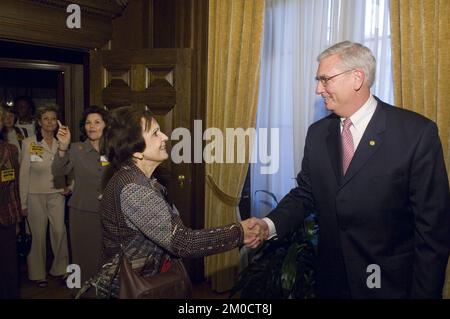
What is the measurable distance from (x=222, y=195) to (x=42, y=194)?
5.50 feet

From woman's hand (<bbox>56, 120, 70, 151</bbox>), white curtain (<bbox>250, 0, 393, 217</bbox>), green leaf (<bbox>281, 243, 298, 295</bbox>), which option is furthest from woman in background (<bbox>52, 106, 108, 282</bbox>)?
green leaf (<bbox>281, 243, 298, 295</bbox>)

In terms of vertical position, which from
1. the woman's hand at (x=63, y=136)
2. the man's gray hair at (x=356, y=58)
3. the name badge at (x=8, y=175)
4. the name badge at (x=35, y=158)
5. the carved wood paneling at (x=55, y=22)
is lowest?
the name badge at (x=8, y=175)

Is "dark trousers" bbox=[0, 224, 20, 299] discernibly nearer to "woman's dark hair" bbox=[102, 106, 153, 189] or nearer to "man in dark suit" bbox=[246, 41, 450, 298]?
"woman's dark hair" bbox=[102, 106, 153, 189]

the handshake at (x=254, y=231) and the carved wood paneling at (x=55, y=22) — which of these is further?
the carved wood paneling at (x=55, y=22)

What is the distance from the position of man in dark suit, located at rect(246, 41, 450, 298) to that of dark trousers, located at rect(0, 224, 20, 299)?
2.22 metres

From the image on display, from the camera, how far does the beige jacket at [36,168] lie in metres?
3.96

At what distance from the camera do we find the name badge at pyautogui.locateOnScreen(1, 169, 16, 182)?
10.1 ft

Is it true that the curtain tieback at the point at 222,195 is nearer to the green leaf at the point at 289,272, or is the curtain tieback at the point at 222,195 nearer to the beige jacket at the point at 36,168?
the green leaf at the point at 289,272

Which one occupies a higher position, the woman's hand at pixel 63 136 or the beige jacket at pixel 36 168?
the woman's hand at pixel 63 136

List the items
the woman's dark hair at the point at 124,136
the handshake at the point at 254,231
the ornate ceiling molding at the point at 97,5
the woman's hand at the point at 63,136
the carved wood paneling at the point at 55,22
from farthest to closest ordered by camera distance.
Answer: the ornate ceiling molding at the point at 97,5
the carved wood paneling at the point at 55,22
the woman's hand at the point at 63,136
the handshake at the point at 254,231
the woman's dark hair at the point at 124,136

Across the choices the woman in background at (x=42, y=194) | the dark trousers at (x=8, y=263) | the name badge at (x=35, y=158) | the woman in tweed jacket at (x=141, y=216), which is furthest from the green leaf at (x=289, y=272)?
the name badge at (x=35, y=158)

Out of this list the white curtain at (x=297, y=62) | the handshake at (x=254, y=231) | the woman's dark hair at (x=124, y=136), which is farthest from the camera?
the white curtain at (x=297, y=62)

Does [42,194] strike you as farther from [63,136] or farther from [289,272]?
[289,272]

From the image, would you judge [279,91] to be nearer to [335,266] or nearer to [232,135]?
[232,135]
